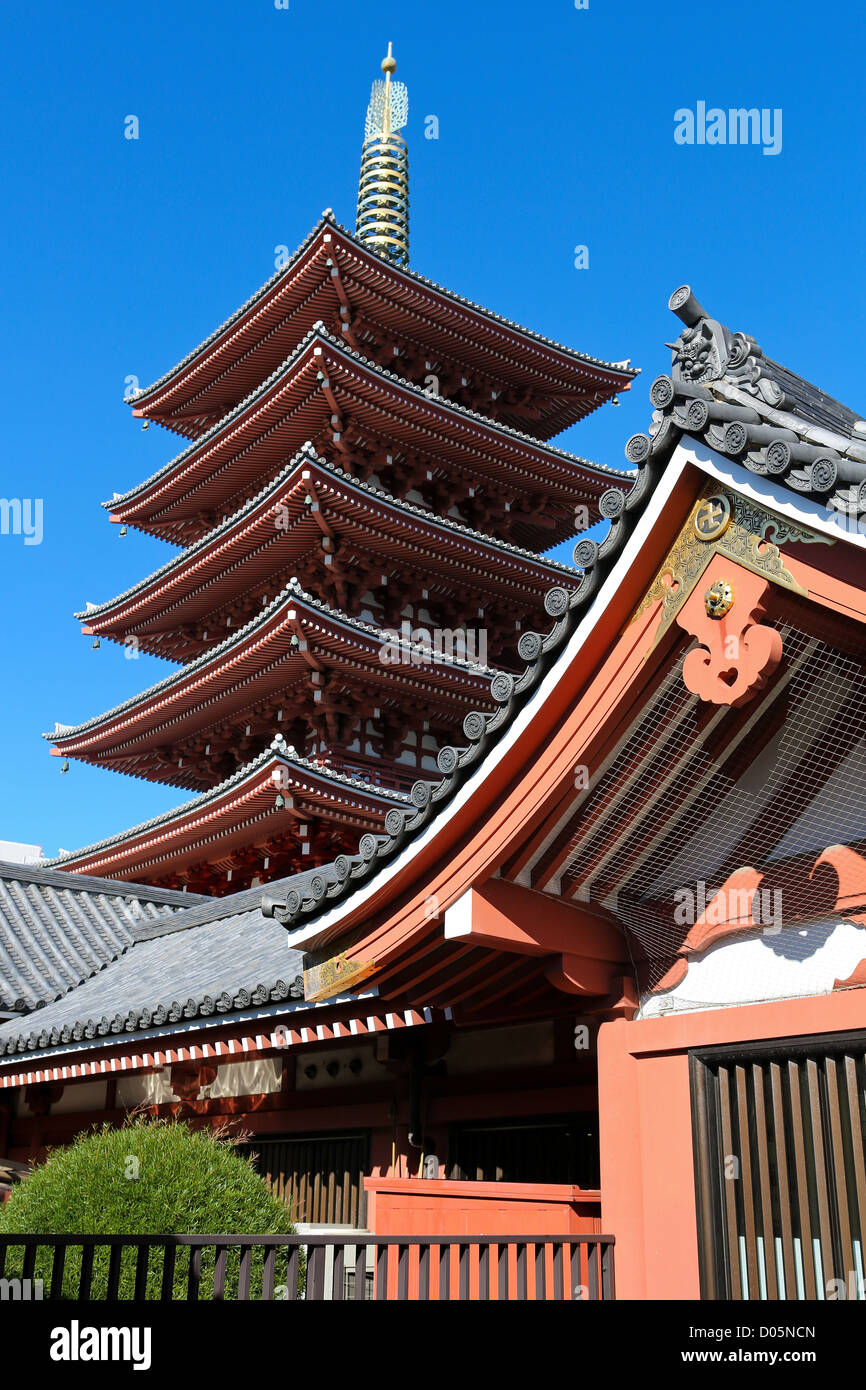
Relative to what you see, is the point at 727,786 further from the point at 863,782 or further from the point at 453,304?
the point at 453,304

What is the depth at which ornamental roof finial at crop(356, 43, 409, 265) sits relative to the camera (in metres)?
29.1

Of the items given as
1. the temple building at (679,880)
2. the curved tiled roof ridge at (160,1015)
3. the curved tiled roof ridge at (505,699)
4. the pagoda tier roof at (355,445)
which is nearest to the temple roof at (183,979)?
the curved tiled roof ridge at (160,1015)

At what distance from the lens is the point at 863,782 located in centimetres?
570

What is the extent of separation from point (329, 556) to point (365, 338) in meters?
5.09

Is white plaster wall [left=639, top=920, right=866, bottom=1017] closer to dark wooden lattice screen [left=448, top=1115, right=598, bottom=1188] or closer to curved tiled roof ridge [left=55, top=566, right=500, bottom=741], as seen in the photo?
→ dark wooden lattice screen [left=448, top=1115, right=598, bottom=1188]

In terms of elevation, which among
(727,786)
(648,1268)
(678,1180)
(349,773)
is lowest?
(648,1268)

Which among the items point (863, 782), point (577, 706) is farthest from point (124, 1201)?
point (863, 782)

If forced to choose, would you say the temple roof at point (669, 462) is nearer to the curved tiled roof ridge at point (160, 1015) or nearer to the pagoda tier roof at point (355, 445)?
the curved tiled roof ridge at point (160, 1015)

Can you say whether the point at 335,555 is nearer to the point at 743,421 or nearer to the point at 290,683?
the point at 290,683

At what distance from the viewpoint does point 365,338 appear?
23.5m

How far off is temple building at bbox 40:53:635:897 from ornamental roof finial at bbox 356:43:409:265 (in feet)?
20.3

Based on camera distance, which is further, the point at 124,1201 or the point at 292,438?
the point at 292,438

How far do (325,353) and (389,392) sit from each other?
1.39 m

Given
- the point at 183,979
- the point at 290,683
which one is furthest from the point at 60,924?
the point at 183,979
